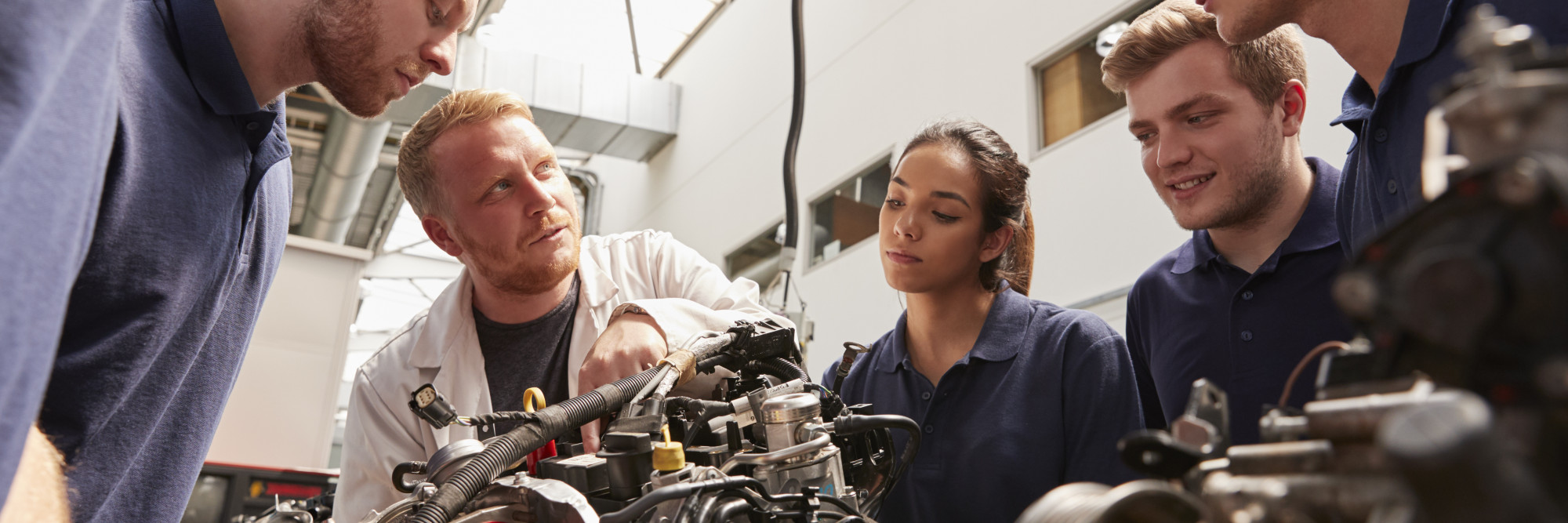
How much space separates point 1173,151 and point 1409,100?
565mm

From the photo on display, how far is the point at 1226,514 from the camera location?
417 mm

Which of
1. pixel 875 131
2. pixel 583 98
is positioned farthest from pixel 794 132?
pixel 583 98

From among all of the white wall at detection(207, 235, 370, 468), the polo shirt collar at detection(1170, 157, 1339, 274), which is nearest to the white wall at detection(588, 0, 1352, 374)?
the polo shirt collar at detection(1170, 157, 1339, 274)

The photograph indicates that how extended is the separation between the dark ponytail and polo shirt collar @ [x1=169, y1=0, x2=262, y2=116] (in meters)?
1.13

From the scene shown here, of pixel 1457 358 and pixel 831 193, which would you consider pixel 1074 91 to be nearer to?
pixel 831 193

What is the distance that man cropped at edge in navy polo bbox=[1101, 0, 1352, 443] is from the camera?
148 centimetres

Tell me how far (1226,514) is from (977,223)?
48.1 inches

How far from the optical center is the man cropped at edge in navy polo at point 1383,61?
976 mm

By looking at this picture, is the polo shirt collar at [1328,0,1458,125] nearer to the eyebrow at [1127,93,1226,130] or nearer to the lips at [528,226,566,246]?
the eyebrow at [1127,93,1226,130]

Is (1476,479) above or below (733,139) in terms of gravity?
below

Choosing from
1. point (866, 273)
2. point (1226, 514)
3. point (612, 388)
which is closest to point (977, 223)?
point (612, 388)

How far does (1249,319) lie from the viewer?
4.93 ft

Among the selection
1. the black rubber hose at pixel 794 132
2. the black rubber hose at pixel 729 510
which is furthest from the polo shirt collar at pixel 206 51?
the black rubber hose at pixel 794 132

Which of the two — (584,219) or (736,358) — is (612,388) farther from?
(584,219)
